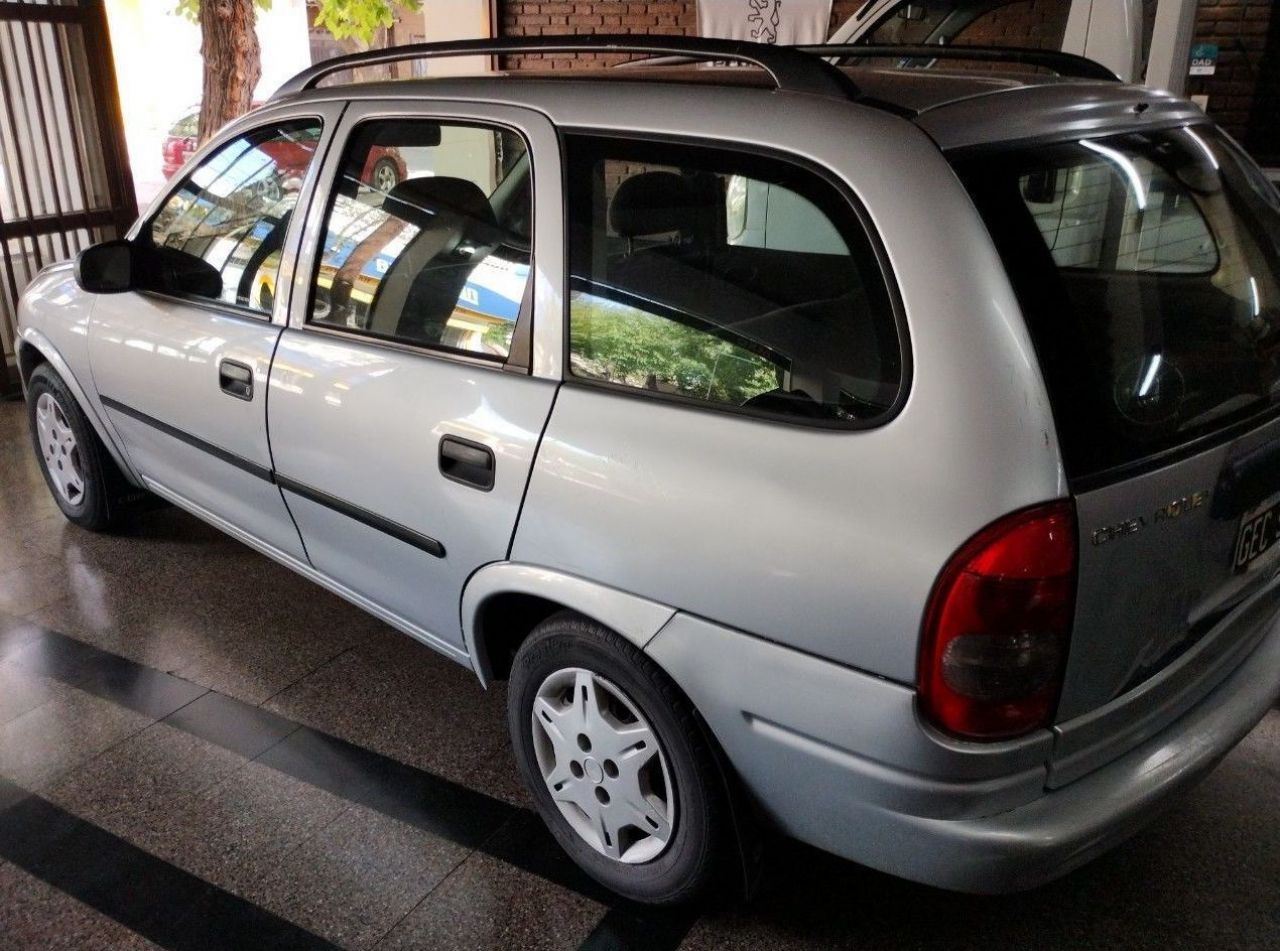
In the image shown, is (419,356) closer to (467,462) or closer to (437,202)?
(467,462)

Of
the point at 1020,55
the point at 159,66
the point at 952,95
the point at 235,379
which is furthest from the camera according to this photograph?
the point at 159,66

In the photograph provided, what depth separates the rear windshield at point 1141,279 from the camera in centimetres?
165

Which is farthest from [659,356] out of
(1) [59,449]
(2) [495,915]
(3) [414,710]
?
(1) [59,449]

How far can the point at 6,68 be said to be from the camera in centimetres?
601

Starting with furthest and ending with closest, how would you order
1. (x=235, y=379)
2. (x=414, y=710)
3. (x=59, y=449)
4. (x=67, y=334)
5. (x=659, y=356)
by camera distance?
(x=59, y=449) → (x=67, y=334) → (x=414, y=710) → (x=235, y=379) → (x=659, y=356)

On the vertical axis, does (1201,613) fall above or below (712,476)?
below

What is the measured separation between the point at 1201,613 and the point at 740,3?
323 inches

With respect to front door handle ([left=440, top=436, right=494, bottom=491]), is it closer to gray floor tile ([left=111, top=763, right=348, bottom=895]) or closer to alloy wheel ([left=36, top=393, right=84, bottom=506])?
gray floor tile ([left=111, top=763, right=348, bottom=895])

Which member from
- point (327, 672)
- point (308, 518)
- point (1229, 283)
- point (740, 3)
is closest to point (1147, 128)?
point (1229, 283)

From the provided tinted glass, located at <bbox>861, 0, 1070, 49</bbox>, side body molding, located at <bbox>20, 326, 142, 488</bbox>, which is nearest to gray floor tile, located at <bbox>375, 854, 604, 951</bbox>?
side body molding, located at <bbox>20, 326, 142, 488</bbox>

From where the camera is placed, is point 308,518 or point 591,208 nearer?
point 591,208

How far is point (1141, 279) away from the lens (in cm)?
196

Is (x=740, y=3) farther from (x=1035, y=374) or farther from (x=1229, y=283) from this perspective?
(x=1035, y=374)

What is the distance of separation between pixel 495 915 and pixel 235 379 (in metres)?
1.60
